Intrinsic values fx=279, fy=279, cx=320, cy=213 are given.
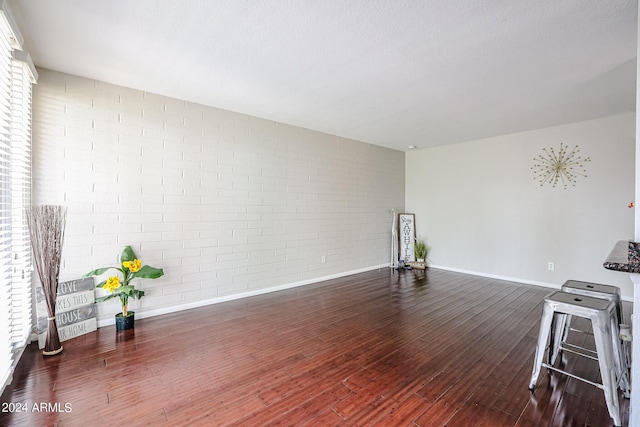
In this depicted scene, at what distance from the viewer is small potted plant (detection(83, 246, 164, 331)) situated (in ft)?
9.59

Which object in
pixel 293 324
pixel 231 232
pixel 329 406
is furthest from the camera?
pixel 231 232

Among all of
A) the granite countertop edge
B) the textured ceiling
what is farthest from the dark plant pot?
the granite countertop edge

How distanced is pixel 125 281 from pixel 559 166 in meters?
6.47

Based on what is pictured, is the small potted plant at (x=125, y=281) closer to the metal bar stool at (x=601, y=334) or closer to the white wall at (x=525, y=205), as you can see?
the metal bar stool at (x=601, y=334)

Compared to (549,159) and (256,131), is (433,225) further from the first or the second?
(256,131)

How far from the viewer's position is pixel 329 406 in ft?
6.16

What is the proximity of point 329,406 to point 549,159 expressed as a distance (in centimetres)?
523

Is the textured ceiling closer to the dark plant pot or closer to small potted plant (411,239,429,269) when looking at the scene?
the dark plant pot

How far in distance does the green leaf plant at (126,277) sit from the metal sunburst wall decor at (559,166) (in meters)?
6.01

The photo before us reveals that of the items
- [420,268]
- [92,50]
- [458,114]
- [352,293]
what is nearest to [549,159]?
[458,114]

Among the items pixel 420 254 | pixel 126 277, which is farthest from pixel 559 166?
pixel 126 277

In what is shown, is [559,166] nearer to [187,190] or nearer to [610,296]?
[610,296]

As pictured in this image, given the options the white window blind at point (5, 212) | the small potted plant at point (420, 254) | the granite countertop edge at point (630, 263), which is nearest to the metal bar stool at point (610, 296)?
the granite countertop edge at point (630, 263)

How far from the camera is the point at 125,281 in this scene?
304 cm
